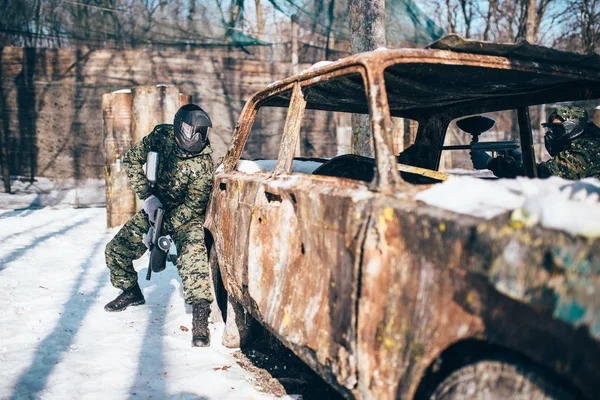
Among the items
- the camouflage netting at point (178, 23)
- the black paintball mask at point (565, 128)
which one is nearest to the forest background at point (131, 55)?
the camouflage netting at point (178, 23)

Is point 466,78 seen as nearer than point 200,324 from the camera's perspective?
Yes

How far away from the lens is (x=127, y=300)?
170 inches

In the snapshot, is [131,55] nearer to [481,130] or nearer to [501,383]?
[481,130]

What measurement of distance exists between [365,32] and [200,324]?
3612 millimetres

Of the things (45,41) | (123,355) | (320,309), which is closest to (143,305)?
(123,355)

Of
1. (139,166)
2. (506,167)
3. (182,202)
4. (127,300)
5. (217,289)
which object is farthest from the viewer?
(127,300)

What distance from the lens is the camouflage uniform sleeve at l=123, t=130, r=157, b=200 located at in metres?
3.99

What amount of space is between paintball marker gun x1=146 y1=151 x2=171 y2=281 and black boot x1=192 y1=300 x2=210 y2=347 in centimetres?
55

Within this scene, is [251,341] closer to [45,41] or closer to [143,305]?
[143,305]

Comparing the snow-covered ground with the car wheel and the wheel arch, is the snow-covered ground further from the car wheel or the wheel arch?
the wheel arch

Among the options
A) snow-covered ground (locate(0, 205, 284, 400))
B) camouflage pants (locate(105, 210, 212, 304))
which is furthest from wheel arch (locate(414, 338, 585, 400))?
camouflage pants (locate(105, 210, 212, 304))

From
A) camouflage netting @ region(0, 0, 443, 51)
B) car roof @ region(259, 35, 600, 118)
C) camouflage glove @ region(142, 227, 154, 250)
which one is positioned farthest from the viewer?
camouflage netting @ region(0, 0, 443, 51)

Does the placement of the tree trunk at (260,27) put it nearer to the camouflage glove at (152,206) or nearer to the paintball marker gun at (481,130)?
the camouflage glove at (152,206)

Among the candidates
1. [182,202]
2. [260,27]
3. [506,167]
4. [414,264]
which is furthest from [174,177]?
[260,27]
